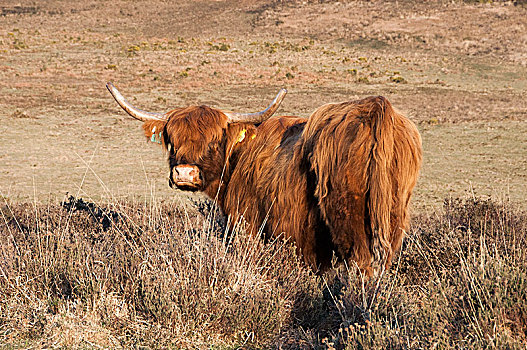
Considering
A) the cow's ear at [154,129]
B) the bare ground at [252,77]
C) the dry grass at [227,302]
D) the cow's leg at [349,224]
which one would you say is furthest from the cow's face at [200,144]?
the cow's leg at [349,224]

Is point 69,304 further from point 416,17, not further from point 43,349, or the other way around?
point 416,17

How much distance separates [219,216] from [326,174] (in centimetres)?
213

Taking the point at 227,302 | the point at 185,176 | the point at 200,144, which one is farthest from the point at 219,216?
the point at 227,302

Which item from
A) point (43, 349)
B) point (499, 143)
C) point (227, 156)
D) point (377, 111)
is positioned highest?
point (377, 111)

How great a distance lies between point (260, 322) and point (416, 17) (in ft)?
216

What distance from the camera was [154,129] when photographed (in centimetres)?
567

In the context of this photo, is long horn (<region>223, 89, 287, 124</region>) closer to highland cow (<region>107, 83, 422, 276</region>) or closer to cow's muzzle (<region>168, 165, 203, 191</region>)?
highland cow (<region>107, 83, 422, 276</region>)

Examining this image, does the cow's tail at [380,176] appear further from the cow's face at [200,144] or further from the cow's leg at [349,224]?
the cow's face at [200,144]

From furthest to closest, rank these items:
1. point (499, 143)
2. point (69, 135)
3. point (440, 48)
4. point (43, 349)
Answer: point (440, 48) < point (69, 135) < point (499, 143) < point (43, 349)

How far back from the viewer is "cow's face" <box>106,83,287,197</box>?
504cm

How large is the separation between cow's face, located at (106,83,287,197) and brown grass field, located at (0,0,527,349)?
0.42m

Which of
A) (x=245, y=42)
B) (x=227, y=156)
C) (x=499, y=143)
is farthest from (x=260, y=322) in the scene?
(x=245, y=42)

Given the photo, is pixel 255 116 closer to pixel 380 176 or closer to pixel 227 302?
pixel 380 176

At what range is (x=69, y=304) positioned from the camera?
3996mm
